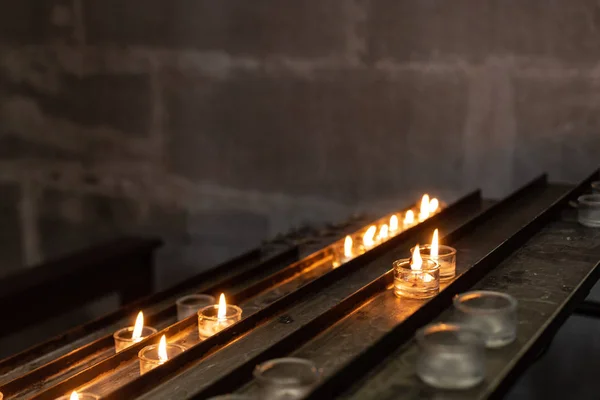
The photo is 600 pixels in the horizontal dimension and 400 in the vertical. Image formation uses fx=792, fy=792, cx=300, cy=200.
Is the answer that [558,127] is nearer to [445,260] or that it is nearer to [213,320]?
[445,260]

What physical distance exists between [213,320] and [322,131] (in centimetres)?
172

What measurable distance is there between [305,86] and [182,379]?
1.98 meters

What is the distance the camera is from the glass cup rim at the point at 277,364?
1163 millimetres

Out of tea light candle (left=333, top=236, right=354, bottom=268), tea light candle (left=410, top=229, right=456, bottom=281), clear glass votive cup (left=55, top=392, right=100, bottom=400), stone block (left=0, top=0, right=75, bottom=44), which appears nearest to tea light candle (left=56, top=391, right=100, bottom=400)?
clear glass votive cup (left=55, top=392, right=100, bottom=400)

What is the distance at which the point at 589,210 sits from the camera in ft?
6.38

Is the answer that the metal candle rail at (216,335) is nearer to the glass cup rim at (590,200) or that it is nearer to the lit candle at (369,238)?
the lit candle at (369,238)

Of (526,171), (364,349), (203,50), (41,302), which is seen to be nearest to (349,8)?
(203,50)

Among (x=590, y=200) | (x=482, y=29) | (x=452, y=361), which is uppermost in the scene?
(x=482, y=29)

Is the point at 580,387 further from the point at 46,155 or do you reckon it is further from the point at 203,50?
the point at 46,155

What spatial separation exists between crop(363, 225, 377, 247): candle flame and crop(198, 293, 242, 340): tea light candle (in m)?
0.57

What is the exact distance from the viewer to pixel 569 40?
2.62m

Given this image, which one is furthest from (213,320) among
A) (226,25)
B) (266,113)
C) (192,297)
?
(226,25)

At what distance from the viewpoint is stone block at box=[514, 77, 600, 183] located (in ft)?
8.64

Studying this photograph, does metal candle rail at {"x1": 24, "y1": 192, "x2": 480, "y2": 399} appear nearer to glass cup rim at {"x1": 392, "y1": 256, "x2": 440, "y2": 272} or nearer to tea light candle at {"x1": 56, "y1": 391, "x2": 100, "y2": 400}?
tea light candle at {"x1": 56, "y1": 391, "x2": 100, "y2": 400}
